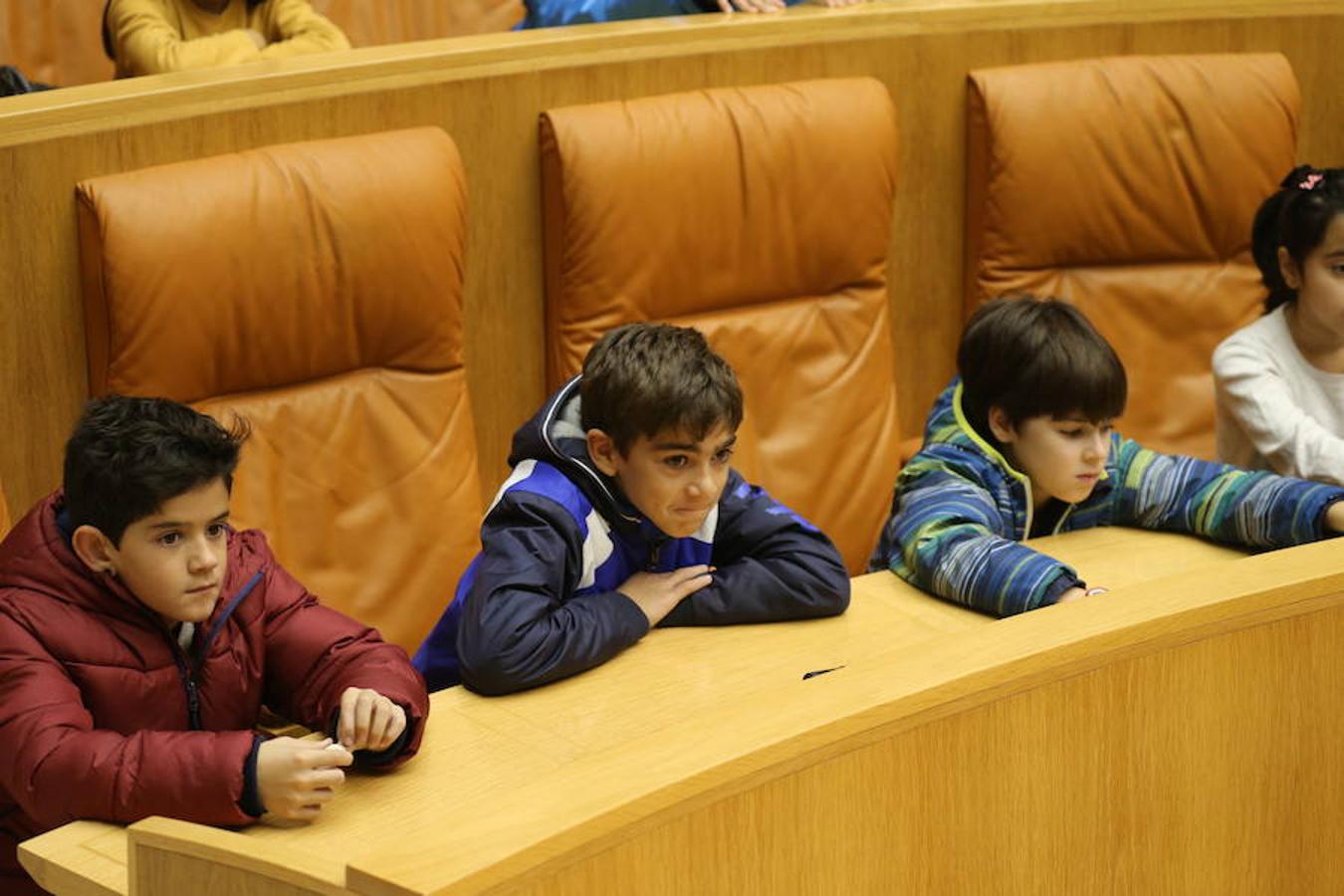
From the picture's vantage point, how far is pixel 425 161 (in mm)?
2047

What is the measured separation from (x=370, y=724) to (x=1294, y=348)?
1413 mm

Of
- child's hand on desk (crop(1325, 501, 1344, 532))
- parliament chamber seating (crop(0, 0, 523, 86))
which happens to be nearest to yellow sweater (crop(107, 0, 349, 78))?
parliament chamber seating (crop(0, 0, 523, 86))

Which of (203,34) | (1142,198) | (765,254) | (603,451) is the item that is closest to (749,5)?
(765,254)

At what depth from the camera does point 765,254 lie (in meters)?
2.33

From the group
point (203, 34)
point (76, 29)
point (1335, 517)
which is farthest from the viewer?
point (76, 29)

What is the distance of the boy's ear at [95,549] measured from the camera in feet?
4.67

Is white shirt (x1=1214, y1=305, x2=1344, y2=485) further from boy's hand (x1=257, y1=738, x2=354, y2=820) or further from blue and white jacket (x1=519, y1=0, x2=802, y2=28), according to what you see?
boy's hand (x1=257, y1=738, x2=354, y2=820)

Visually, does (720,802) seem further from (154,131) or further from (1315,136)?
(1315,136)

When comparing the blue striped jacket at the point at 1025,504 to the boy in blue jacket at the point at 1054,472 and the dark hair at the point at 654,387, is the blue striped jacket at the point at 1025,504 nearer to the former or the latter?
the boy in blue jacket at the point at 1054,472

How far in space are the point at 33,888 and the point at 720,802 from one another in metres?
0.68

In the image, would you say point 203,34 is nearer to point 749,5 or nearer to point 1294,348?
point 749,5

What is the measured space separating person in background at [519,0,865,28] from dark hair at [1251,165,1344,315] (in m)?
0.64

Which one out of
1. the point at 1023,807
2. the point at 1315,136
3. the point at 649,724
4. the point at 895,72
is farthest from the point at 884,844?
the point at 1315,136

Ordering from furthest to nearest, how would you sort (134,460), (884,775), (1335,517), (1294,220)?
1. (1294,220)
2. (1335,517)
3. (134,460)
4. (884,775)
